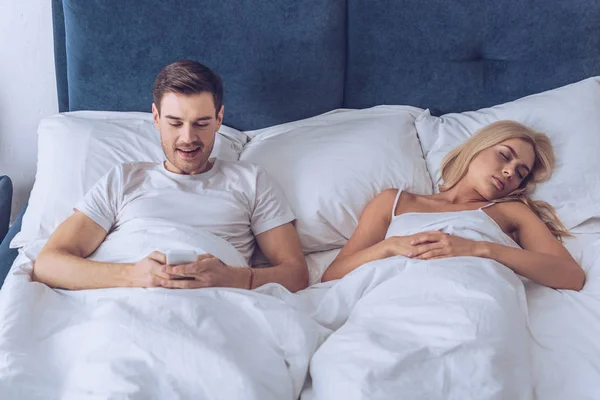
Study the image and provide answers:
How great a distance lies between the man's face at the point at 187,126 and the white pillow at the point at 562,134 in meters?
0.69

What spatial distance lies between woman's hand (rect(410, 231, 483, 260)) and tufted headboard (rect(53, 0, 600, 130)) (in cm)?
71

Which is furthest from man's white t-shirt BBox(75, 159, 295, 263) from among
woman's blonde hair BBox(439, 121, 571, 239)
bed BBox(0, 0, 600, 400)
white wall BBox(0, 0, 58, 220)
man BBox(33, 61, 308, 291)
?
white wall BBox(0, 0, 58, 220)

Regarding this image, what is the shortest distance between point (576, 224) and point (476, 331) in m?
0.72

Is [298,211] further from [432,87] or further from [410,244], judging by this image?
[432,87]

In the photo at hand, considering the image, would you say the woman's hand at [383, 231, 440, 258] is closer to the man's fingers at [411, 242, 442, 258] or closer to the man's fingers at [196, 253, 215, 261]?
the man's fingers at [411, 242, 442, 258]

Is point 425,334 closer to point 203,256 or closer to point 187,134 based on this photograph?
point 203,256

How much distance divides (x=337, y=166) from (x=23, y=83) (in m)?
1.13

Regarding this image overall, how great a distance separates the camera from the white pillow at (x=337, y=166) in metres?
1.88

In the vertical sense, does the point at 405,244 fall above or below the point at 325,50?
below

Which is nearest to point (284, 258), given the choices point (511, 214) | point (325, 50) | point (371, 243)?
point (371, 243)

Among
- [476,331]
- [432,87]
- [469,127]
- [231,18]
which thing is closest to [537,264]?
[476,331]

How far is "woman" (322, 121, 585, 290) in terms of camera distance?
161cm

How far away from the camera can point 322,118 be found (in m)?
2.14

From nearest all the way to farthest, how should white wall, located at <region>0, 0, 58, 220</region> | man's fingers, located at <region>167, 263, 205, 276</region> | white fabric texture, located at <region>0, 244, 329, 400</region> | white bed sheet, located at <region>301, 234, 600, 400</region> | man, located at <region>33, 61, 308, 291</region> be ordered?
white fabric texture, located at <region>0, 244, 329, 400</region> < white bed sheet, located at <region>301, 234, 600, 400</region> < man's fingers, located at <region>167, 263, 205, 276</region> < man, located at <region>33, 61, 308, 291</region> < white wall, located at <region>0, 0, 58, 220</region>
